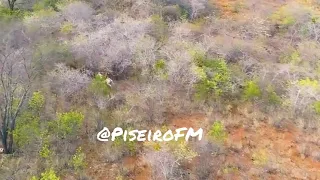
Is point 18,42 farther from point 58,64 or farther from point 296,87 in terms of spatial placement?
point 296,87

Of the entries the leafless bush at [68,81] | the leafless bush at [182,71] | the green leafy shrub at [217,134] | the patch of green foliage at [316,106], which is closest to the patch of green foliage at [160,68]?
the leafless bush at [182,71]

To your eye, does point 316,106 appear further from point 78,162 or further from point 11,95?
point 11,95

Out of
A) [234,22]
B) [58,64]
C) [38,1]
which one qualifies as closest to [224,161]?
[58,64]

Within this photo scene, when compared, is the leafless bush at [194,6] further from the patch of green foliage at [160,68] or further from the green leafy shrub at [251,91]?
the green leafy shrub at [251,91]

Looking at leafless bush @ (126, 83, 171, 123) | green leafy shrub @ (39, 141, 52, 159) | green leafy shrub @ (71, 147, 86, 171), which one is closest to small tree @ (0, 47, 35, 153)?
green leafy shrub @ (39, 141, 52, 159)

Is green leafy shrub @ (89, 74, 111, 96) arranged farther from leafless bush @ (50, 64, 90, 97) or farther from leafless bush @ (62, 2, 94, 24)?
leafless bush @ (62, 2, 94, 24)
